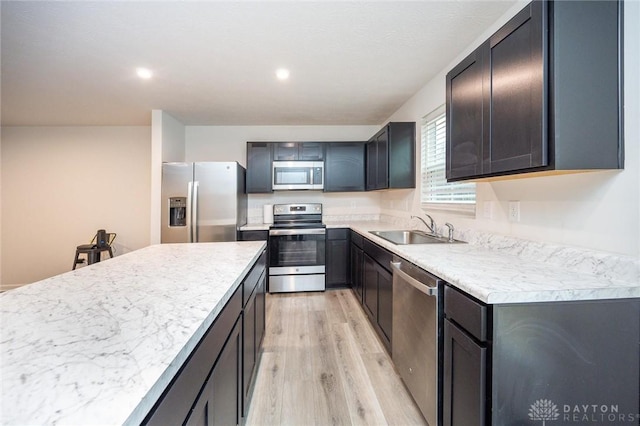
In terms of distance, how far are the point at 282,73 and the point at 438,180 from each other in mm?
1823

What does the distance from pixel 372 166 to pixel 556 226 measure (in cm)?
246

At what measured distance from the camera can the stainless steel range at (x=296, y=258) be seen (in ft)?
11.5

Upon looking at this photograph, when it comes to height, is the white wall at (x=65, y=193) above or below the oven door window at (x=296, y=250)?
above

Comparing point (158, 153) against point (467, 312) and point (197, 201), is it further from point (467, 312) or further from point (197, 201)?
point (467, 312)

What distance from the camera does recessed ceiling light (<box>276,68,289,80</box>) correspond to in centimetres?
240

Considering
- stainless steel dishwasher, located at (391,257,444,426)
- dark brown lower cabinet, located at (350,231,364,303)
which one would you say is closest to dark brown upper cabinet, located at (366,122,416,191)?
dark brown lower cabinet, located at (350,231,364,303)

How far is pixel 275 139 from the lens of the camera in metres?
4.22

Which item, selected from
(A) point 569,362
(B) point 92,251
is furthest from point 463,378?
(B) point 92,251

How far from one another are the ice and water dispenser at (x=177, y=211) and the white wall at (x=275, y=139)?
1.11 meters

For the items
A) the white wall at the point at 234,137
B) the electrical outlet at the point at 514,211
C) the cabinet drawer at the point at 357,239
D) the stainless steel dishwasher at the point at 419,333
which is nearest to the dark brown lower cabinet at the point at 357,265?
the cabinet drawer at the point at 357,239

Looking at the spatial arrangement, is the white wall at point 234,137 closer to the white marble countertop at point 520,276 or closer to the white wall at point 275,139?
the white wall at point 275,139

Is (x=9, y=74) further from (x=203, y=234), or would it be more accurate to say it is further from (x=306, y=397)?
(x=306, y=397)

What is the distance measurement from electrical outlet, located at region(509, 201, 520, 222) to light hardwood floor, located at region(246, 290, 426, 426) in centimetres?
132

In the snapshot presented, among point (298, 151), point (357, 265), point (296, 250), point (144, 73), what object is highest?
point (144, 73)
